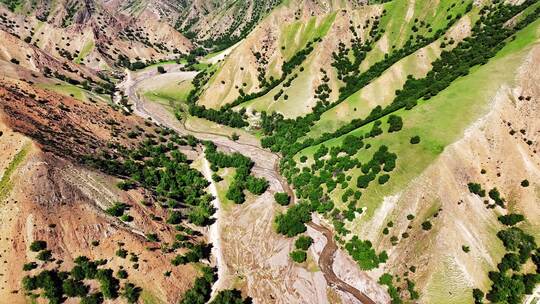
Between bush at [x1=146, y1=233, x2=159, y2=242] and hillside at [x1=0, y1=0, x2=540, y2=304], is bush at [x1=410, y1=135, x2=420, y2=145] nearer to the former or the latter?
hillside at [x1=0, y1=0, x2=540, y2=304]

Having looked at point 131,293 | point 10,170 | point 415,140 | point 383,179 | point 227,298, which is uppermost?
point 415,140

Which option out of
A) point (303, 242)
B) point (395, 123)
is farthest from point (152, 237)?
point (395, 123)

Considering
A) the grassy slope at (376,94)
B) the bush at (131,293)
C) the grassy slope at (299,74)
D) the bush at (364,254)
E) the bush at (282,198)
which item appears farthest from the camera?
the grassy slope at (299,74)

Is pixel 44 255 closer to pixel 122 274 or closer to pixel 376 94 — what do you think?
pixel 122 274

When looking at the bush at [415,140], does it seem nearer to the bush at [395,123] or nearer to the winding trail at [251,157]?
the bush at [395,123]

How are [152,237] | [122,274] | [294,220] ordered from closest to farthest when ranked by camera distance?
[122,274] → [152,237] → [294,220]

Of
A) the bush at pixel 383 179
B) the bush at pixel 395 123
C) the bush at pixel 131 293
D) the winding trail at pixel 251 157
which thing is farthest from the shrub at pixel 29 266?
the bush at pixel 395 123
